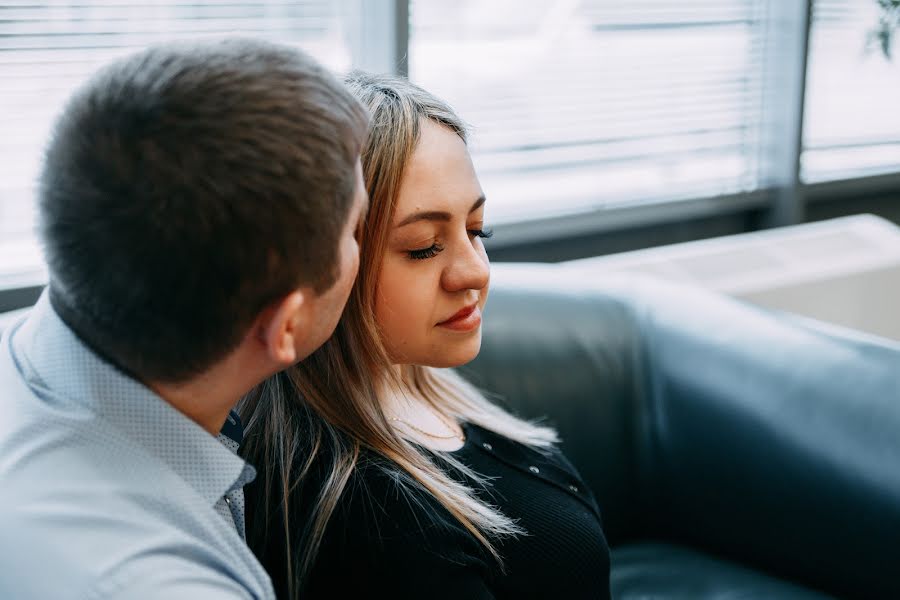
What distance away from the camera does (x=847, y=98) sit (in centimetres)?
349

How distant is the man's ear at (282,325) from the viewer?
31.8 inches

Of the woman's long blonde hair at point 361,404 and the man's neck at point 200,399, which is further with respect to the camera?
the woman's long blonde hair at point 361,404

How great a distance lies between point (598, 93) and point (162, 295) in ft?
7.65

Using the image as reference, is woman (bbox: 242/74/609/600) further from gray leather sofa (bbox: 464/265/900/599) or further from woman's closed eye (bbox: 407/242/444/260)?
gray leather sofa (bbox: 464/265/900/599)

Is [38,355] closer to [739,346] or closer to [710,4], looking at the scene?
[739,346]

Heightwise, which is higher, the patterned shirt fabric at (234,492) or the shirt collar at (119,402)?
the shirt collar at (119,402)

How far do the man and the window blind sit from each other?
5.89 feet

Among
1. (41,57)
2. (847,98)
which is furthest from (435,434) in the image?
(847,98)

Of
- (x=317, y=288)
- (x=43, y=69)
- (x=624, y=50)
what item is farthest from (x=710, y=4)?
(x=317, y=288)

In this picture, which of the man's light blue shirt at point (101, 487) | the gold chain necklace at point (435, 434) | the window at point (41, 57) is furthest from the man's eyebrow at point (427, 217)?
the window at point (41, 57)

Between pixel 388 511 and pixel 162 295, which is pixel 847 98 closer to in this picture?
pixel 388 511

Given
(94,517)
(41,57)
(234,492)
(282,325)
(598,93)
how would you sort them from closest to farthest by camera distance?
(94,517) < (282,325) < (234,492) < (41,57) < (598,93)

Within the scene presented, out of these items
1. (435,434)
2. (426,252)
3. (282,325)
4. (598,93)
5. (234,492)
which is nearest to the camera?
(282,325)

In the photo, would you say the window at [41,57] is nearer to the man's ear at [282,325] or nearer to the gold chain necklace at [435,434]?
the gold chain necklace at [435,434]
